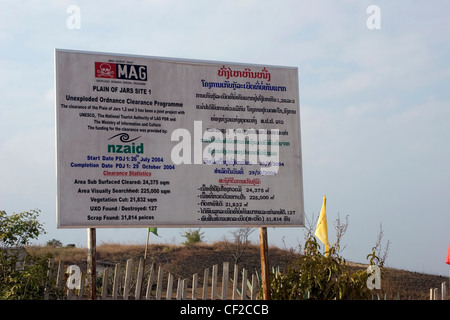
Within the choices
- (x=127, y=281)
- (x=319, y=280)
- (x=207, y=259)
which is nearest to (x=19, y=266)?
(x=127, y=281)

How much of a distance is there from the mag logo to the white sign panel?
0.05 feet

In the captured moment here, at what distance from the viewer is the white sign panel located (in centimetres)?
809

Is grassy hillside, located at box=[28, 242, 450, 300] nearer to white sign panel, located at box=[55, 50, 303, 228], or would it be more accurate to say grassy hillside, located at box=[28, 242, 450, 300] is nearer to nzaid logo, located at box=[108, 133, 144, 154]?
white sign panel, located at box=[55, 50, 303, 228]

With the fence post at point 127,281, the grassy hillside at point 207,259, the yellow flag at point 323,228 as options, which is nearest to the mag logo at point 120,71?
the fence post at point 127,281

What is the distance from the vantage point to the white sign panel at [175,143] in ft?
26.6

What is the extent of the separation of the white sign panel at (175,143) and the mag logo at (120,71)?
16mm

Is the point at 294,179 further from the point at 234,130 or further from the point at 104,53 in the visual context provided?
the point at 104,53

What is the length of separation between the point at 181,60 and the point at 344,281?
14.9 ft

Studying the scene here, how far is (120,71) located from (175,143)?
1395 mm

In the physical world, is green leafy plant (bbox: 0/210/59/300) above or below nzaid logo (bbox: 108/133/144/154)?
below

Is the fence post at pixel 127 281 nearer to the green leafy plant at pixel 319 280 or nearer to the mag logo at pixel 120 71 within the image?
the green leafy plant at pixel 319 280

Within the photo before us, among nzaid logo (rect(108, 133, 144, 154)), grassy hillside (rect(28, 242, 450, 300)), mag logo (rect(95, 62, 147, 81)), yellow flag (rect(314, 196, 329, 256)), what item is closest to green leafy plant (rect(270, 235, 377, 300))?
yellow flag (rect(314, 196, 329, 256))

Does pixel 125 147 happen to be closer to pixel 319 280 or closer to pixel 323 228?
pixel 319 280
